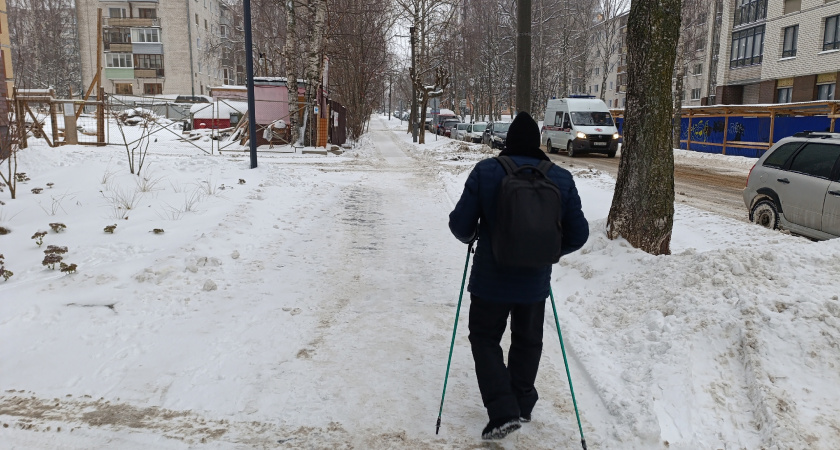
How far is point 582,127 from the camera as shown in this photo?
2445 centimetres

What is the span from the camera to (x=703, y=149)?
27.9m

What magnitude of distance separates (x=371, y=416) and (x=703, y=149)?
93.3 ft

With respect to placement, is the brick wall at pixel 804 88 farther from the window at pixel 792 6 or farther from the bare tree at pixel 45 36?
the bare tree at pixel 45 36

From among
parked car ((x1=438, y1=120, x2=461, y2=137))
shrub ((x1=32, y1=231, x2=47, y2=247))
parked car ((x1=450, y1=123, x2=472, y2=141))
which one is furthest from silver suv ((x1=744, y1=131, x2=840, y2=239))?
parked car ((x1=438, y1=120, x2=461, y2=137))

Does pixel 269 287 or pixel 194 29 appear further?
pixel 194 29

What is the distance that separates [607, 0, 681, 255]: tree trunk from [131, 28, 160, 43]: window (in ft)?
222

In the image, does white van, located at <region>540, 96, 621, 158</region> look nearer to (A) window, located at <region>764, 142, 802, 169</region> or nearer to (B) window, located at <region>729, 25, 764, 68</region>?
(A) window, located at <region>764, 142, 802, 169</region>

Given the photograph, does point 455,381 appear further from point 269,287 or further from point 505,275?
point 269,287

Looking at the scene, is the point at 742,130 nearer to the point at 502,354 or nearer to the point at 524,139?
the point at 524,139

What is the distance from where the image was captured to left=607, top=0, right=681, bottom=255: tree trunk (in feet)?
20.5

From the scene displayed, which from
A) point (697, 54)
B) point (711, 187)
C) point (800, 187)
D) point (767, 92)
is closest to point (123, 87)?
point (767, 92)

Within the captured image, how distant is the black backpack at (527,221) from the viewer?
2.84 m

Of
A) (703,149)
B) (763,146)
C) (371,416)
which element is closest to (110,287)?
(371,416)

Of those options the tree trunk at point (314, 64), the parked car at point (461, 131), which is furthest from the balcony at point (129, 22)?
Answer: the tree trunk at point (314, 64)
